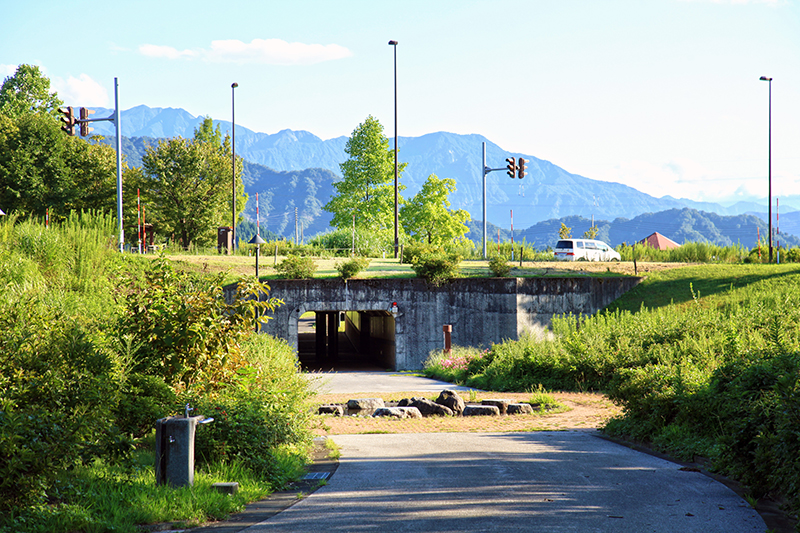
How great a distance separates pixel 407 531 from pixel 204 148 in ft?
127

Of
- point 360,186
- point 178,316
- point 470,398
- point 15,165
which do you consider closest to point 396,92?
point 360,186

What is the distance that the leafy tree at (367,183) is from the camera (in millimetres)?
47344

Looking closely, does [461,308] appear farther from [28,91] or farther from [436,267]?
[28,91]

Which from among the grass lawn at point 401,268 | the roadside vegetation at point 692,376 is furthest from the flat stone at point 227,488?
the grass lawn at point 401,268

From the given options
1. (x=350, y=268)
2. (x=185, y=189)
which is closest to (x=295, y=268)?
(x=350, y=268)

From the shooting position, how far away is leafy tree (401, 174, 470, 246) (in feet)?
165

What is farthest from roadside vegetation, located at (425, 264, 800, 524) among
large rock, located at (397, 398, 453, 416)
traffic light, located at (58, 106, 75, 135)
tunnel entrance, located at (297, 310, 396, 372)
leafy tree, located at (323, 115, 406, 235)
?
leafy tree, located at (323, 115, 406, 235)

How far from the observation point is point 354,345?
41844 millimetres

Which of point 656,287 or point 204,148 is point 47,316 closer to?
point 656,287

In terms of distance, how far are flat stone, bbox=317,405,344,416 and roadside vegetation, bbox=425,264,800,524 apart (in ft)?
16.2

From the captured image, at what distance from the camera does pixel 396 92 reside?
3597cm

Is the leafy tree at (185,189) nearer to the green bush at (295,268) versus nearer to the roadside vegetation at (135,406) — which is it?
the green bush at (295,268)

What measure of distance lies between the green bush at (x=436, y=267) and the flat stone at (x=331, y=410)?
13100mm

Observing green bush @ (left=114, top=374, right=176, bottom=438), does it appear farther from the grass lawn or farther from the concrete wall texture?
the concrete wall texture
